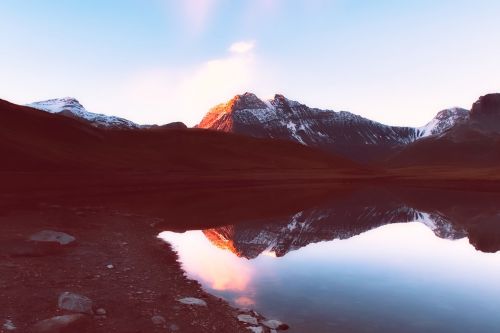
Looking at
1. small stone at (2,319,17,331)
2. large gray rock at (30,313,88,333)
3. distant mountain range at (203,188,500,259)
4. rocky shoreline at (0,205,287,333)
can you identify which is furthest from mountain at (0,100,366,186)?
large gray rock at (30,313,88,333)

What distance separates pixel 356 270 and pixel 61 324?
594 inches

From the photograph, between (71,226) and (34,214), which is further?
(34,214)

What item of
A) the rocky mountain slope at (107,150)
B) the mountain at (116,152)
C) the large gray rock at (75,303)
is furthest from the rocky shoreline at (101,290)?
the rocky mountain slope at (107,150)

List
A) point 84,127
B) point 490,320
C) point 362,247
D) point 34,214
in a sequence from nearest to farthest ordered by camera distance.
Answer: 1. point 490,320
2. point 362,247
3. point 34,214
4. point 84,127

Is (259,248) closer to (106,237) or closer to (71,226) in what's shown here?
(106,237)

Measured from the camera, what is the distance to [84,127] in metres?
146

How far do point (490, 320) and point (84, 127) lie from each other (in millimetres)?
148015

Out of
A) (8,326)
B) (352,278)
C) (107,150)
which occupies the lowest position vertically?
(8,326)

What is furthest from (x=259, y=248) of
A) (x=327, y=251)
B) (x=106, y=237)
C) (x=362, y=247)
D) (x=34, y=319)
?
(x=34, y=319)

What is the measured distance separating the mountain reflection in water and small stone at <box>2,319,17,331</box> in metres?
7.65

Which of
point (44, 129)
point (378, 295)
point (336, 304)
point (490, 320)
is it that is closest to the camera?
point (490, 320)

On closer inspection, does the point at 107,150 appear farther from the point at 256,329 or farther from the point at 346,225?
the point at 256,329

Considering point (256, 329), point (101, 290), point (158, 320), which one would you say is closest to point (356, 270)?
point (256, 329)

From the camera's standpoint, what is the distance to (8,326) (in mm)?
11938
